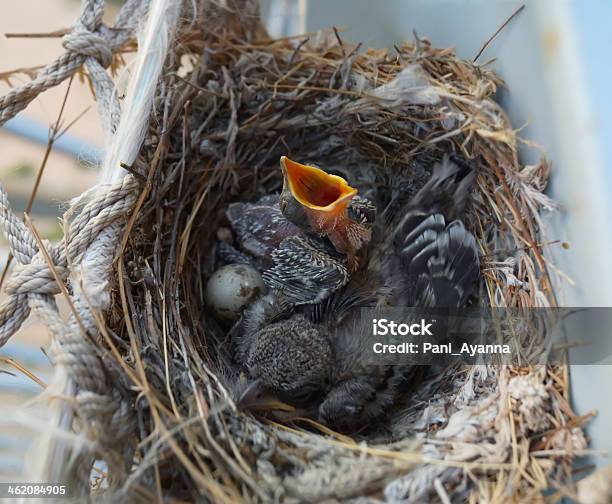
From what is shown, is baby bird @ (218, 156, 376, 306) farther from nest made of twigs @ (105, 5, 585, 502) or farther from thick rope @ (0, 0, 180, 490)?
thick rope @ (0, 0, 180, 490)

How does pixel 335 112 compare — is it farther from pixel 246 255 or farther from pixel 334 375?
pixel 334 375

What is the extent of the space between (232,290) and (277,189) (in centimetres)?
36

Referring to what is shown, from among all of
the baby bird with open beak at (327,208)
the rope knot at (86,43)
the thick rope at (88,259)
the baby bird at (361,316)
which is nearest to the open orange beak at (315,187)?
the baby bird with open beak at (327,208)

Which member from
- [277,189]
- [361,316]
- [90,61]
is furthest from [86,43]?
[361,316]

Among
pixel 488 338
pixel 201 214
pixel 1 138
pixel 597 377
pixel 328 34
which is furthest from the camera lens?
pixel 1 138

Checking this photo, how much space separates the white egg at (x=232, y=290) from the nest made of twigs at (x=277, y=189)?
0.05 metres

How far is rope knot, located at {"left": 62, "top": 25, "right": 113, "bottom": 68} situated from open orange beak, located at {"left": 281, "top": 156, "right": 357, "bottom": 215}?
0.45m

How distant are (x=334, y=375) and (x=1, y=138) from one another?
5.65 ft

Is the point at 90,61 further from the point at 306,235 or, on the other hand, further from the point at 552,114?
the point at 552,114

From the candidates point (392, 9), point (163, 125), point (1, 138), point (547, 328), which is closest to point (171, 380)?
point (163, 125)

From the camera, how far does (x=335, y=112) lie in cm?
136

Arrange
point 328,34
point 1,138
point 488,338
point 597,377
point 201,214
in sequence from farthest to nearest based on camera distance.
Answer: point 1,138 → point 328,34 → point 201,214 → point 488,338 → point 597,377

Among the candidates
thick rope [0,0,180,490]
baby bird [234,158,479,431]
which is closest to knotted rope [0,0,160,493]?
thick rope [0,0,180,490]

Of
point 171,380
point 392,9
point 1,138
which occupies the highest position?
point 392,9
